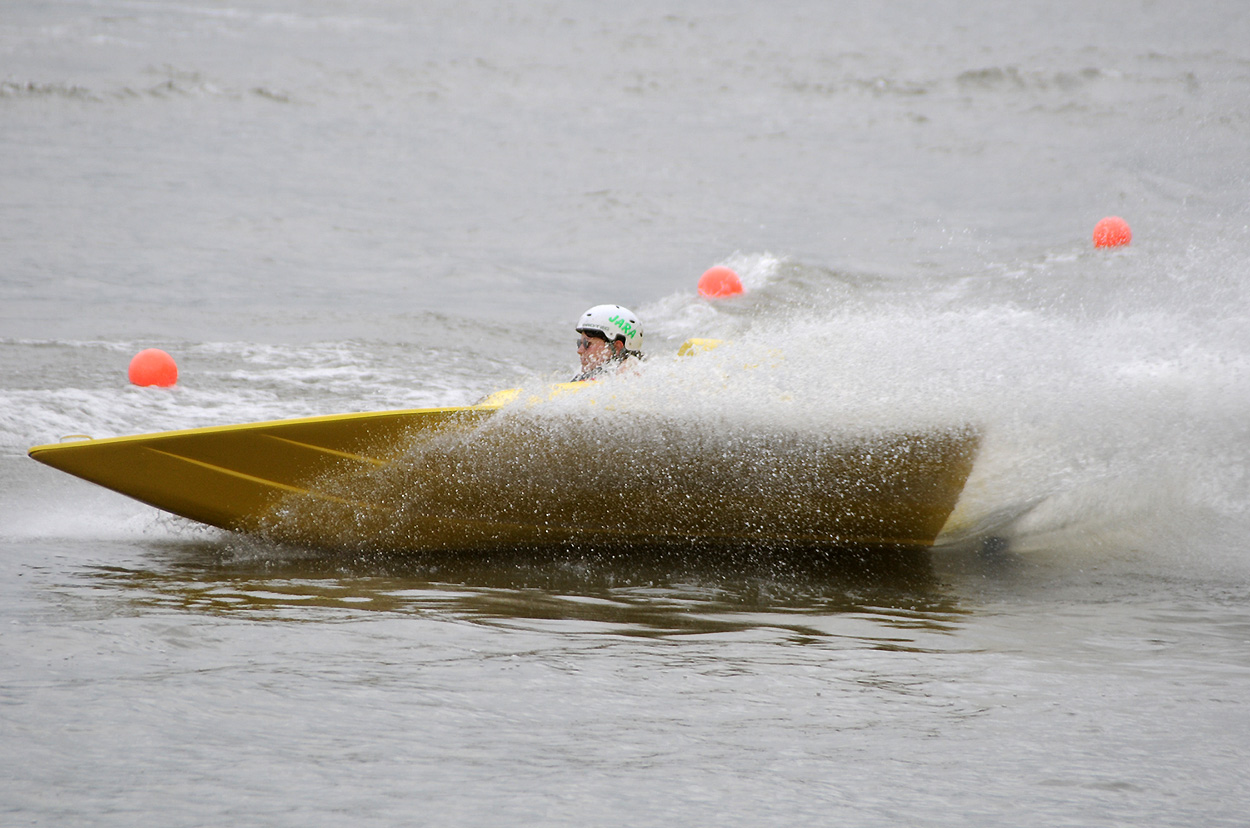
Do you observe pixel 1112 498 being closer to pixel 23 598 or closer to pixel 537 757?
pixel 537 757

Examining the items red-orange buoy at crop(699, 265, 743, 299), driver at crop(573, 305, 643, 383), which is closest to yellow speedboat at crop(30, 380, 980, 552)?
driver at crop(573, 305, 643, 383)

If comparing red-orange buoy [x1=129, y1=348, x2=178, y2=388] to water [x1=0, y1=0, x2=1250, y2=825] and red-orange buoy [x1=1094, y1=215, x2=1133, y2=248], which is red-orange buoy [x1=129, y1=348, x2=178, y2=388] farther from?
red-orange buoy [x1=1094, y1=215, x2=1133, y2=248]

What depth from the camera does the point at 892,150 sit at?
23.5 meters

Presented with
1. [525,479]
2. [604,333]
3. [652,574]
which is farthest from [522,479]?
[604,333]

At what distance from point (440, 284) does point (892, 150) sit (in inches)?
485

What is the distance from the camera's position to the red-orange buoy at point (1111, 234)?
14969 mm

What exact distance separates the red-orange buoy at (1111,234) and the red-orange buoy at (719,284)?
4.86 m

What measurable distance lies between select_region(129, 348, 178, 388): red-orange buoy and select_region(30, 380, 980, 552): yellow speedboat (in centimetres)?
432

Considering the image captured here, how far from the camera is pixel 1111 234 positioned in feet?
49.2

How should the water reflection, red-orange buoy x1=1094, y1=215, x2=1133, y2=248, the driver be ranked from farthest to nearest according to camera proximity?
red-orange buoy x1=1094, y1=215, x2=1133, y2=248 → the driver → the water reflection

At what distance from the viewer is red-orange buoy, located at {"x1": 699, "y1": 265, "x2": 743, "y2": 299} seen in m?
13.5

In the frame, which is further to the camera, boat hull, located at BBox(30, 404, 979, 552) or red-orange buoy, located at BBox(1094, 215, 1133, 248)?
red-orange buoy, located at BBox(1094, 215, 1133, 248)

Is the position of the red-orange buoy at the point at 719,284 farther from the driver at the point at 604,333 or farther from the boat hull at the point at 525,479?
the boat hull at the point at 525,479

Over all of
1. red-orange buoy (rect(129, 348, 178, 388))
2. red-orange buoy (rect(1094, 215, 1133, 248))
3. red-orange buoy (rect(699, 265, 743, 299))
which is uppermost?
red-orange buoy (rect(1094, 215, 1133, 248))
